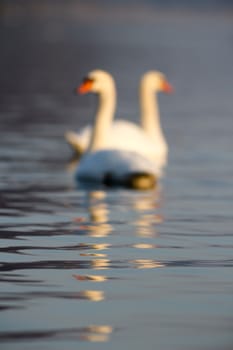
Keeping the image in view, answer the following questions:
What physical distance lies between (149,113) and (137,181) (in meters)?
6.55

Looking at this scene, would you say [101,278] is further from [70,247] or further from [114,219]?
[114,219]

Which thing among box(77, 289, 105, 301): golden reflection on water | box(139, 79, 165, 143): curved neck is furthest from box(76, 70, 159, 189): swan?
box(77, 289, 105, 301): golden reflection on water

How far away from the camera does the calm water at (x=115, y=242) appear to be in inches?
274

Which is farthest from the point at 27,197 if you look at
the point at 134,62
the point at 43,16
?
the point at 43,16

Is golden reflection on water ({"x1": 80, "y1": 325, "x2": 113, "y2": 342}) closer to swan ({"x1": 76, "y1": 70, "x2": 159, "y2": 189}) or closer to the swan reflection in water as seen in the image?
the swan reflection in water

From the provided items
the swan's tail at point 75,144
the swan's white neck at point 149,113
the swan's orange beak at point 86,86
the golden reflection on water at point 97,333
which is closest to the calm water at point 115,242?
the golden reflection on water at point 97,333

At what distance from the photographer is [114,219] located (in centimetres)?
1174

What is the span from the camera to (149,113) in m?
21.7

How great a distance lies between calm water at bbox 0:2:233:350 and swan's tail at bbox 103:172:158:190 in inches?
5.9

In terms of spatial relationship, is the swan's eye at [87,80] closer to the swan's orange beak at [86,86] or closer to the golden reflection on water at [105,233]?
the swan's orange beak at [86,86]

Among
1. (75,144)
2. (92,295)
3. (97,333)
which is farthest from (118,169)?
(97,333)

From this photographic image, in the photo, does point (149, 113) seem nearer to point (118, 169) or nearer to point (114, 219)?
point (118, 169)

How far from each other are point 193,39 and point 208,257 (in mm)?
65959

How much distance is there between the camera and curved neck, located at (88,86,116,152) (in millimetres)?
18156
